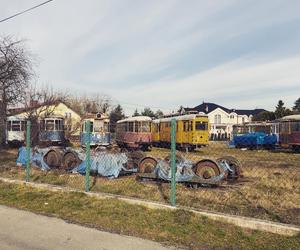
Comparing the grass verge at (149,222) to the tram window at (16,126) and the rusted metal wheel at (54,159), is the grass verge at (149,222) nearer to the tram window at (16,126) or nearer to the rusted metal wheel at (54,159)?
the rusted metal wheel at (54,159)

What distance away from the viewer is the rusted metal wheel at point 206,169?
10898 millimetres

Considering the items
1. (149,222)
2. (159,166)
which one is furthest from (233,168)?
(149,222)

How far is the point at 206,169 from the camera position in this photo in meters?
11.0

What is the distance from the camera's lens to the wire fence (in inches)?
329

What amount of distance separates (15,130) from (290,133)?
23427mm

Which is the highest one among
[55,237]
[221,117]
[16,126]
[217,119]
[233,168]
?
[221,117]

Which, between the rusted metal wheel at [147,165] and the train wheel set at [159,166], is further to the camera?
the rusted metal wheel at [147,165]

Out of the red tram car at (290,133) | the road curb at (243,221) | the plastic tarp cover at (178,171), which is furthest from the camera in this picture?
the red tram car at (290,133)

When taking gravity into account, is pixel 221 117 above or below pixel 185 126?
above

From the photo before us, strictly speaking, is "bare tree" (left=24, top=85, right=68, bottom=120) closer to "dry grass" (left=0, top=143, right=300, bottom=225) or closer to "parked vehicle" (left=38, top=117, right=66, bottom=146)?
"parked vehicle" (left=38, top=117, right=66, bottom=146)

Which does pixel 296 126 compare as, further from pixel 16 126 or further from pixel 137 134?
pixel 16 126

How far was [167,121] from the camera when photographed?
33.6 meters

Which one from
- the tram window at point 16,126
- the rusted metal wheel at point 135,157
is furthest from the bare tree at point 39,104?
the rusted metal wheel at point 135,157

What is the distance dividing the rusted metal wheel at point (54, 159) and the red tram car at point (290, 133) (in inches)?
857
